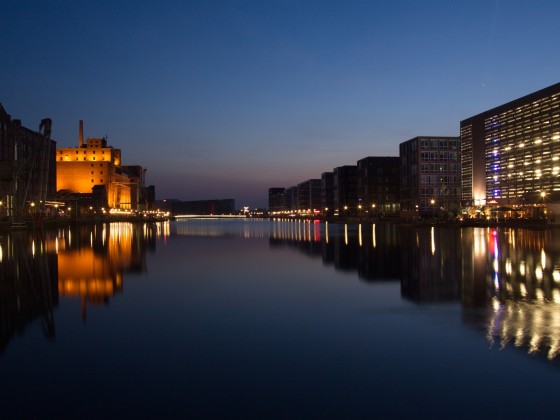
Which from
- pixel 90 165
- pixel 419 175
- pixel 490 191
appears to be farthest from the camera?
pixel 90 165

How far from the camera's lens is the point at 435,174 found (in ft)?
427

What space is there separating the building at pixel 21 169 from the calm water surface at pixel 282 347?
186ft

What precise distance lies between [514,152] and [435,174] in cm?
2794

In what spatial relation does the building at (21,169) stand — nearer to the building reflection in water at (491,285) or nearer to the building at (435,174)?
the building reflection in water at (491,285)

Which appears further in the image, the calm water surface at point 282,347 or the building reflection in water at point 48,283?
the building reflection in water at point 48,283

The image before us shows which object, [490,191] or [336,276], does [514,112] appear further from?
[336,276]

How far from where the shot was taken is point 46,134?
266 feet

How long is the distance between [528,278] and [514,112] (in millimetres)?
95675

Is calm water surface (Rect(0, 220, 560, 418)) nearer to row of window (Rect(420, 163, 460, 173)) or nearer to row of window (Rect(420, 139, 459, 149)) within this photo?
row of window (Rect(420, 163, 460, 173))

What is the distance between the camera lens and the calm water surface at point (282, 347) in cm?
721

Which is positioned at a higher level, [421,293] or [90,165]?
[90,165]

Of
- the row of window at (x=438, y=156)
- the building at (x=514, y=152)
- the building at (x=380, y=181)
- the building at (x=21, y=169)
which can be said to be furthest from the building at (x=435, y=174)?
the building at (x=21, y=169)

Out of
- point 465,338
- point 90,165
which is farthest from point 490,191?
point 90,165

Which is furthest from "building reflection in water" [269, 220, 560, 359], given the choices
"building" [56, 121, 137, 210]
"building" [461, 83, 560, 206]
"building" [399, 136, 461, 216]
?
"building" [56, 121, 137, 210]
